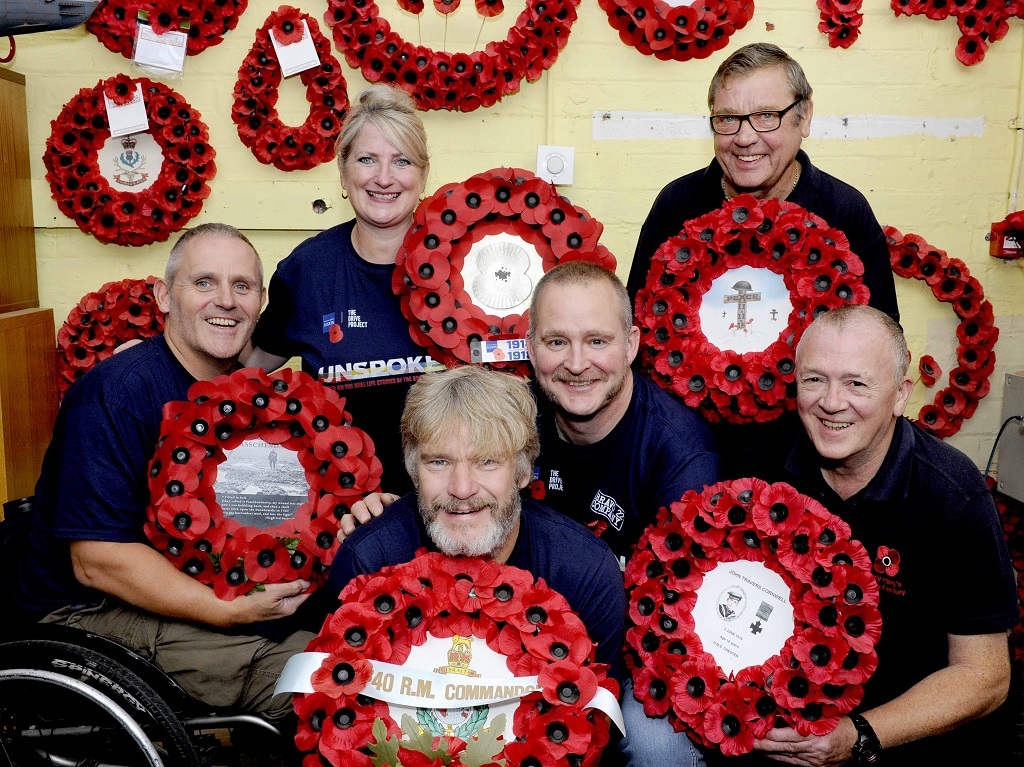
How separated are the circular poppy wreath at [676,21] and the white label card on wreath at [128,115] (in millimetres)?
2090

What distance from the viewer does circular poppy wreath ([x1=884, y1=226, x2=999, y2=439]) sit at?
4.23 metres

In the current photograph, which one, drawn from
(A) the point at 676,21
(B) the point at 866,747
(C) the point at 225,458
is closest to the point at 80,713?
(C) the point at 225,458

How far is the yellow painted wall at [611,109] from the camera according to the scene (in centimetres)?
400

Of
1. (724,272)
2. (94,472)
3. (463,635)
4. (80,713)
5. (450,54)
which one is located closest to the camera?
(463,635)

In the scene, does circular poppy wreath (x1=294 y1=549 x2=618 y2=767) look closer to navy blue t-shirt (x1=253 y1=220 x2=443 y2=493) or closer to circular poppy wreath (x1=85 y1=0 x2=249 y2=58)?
navy blue t-shirt (x1=253 y1=220 x2=443 y2=493)

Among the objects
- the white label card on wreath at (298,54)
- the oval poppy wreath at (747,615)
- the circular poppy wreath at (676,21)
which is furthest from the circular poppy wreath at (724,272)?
the white label card on wreath at (298,54)

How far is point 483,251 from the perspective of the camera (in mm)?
2697

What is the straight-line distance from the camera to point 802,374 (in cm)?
230

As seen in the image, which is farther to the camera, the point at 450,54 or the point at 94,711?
the point at 450,54

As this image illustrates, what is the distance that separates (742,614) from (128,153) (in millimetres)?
3363

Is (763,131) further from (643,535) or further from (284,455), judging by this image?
(284,455)

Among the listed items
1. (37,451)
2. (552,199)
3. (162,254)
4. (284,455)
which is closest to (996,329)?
(552,199)

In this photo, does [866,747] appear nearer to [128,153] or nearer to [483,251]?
[483,251]

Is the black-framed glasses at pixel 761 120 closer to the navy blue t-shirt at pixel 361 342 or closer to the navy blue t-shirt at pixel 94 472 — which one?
Answer: the navy blue t-shirt at pixel 361 342
